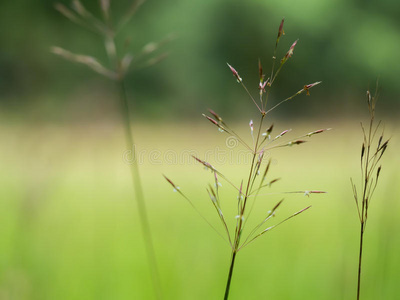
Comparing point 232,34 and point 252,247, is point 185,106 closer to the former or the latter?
point 232,34

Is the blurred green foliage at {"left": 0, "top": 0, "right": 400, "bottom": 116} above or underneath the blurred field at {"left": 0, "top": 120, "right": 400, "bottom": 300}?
above

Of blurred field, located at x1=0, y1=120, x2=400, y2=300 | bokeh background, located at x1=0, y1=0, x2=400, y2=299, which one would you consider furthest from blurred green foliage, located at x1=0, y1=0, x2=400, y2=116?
blurred field, located at x1=0, y1=120, x2=400, y2=300

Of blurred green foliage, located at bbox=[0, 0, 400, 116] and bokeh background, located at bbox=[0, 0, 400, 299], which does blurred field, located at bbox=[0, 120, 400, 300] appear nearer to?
bokeh background, located at bbox=[0, 0, 400, 299]

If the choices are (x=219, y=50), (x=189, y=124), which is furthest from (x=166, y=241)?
(x=219, y=50)

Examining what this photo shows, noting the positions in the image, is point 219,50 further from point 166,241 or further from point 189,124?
point 166,241

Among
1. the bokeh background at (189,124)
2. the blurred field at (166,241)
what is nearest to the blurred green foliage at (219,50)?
the bokeh background at (189,124)
